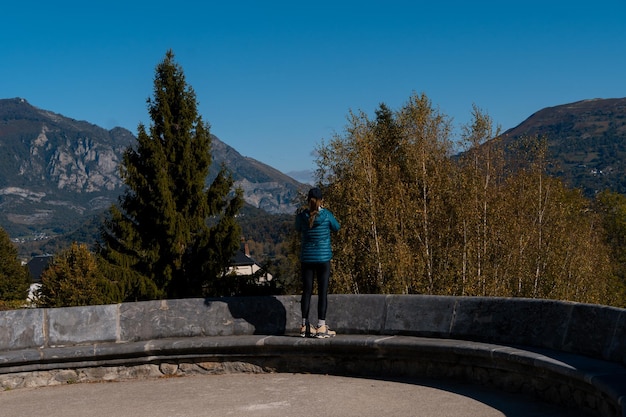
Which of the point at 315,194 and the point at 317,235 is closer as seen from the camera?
the point at 315,194

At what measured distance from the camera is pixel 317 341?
8.55 m

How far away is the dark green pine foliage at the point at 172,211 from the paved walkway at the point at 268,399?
1203 inches

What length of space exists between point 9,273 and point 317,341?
76610 millimetres

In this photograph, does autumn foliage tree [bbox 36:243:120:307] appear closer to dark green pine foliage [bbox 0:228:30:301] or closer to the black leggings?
dark green pine foliage [bbox 0:228:30:301]

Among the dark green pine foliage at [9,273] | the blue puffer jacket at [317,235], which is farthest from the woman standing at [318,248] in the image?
the dark green pine foliage at [9,273]

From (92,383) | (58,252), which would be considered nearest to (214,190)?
(58,252)

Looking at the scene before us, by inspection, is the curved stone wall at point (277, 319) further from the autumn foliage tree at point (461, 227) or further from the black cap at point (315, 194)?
the autumn foliage tree at point (461, 227)

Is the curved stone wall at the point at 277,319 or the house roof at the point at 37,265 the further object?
the house roof at the point at 37,265

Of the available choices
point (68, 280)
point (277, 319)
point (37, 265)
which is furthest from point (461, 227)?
point (37, 265)

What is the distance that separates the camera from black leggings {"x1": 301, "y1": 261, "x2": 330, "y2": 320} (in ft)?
28.5

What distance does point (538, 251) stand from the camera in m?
31.2

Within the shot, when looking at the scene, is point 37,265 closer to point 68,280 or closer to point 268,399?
point 68,280

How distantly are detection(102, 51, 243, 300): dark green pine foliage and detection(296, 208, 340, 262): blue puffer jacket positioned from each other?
30415 mm

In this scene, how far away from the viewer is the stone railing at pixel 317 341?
23.6ft
